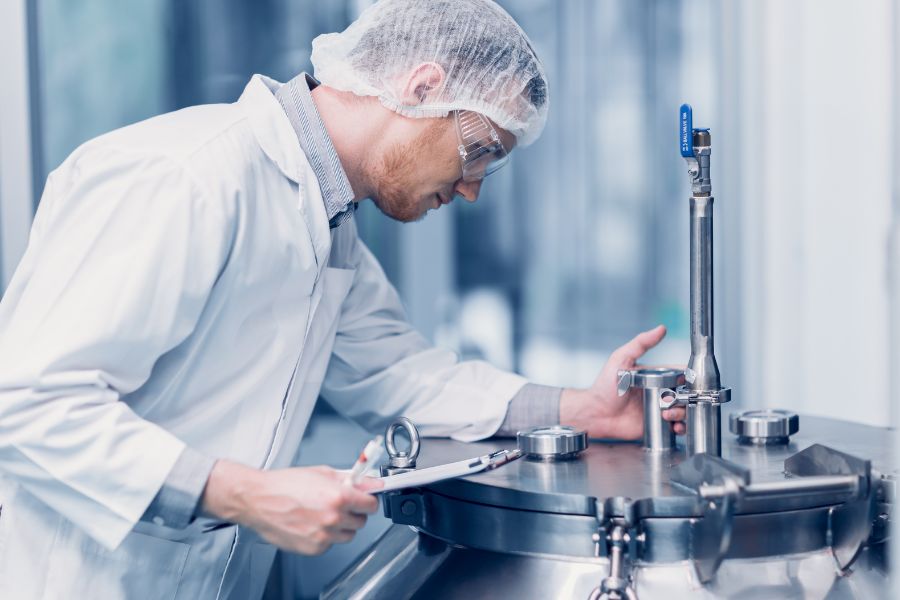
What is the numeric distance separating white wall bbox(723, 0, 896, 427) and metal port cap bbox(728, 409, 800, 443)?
1.85ft

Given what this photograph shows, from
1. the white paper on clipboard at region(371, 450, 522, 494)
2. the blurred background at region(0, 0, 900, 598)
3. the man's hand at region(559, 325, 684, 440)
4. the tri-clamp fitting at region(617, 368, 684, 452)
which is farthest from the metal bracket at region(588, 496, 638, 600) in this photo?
the blurred background at region(0, 0, 900, 598)

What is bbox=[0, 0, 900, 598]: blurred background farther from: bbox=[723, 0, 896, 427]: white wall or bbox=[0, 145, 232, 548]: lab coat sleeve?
bbox=[0, 145, 232, 548]: lab coat sleeve

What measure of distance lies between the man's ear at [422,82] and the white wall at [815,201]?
32.9 inches

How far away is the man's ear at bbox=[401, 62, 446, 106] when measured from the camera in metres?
1.08

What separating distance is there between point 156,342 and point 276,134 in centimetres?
29

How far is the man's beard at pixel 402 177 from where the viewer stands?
1114mm

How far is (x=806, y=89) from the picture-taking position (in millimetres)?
1679

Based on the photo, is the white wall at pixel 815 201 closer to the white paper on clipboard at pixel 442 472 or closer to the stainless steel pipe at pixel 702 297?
the stainless steel pipe at pixel 702 297

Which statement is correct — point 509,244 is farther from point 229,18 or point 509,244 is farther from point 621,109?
point 229,18

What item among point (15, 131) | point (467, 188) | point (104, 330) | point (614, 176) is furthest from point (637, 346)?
point (15, 131)

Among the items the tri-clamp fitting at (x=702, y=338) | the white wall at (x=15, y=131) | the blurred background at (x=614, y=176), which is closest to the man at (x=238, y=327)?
the tri-clamp fitting at (x=702, y=338)

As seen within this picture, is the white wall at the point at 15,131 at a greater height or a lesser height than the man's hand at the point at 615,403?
greater

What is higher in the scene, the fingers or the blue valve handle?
the blue valve handle

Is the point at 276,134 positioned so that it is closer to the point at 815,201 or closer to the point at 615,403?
the point at 615,403
